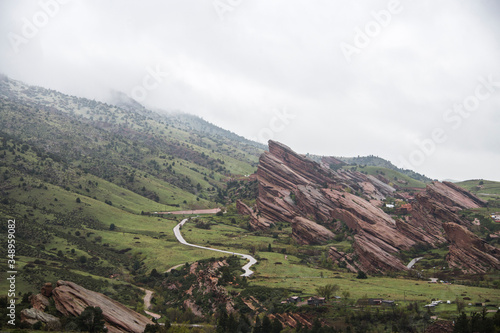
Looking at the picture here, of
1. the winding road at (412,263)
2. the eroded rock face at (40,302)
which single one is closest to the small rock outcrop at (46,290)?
the eroded rock face at (40,302)

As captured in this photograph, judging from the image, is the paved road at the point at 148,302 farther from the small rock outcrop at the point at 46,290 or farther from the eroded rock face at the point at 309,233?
the eroded rock face at the point at 309,233

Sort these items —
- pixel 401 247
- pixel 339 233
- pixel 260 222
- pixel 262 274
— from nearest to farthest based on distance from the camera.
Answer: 1. pixel 262 274
2. pixel 401 247
3. pixel 339 233
4. pixel 260 222

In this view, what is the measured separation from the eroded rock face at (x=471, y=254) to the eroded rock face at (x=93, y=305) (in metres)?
88.7

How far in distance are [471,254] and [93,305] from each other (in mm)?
99966

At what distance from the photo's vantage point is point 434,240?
128250 mm

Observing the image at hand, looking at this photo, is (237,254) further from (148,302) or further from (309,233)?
(148,302)

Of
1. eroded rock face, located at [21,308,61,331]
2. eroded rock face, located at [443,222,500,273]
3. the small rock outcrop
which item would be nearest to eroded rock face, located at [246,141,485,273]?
eroded rock face, located at [443,222,500,273]

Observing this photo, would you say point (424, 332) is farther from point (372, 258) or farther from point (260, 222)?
point (260, 222)

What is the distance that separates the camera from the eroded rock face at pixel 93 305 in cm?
5900

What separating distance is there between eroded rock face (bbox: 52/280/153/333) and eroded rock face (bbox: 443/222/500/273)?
88724mm

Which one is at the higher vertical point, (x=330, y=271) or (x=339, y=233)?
(x=339, y=233)

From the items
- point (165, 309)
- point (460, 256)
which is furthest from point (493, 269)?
point (165, 309)

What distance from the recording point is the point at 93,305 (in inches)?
2398

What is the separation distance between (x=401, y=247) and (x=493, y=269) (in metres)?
30.9
